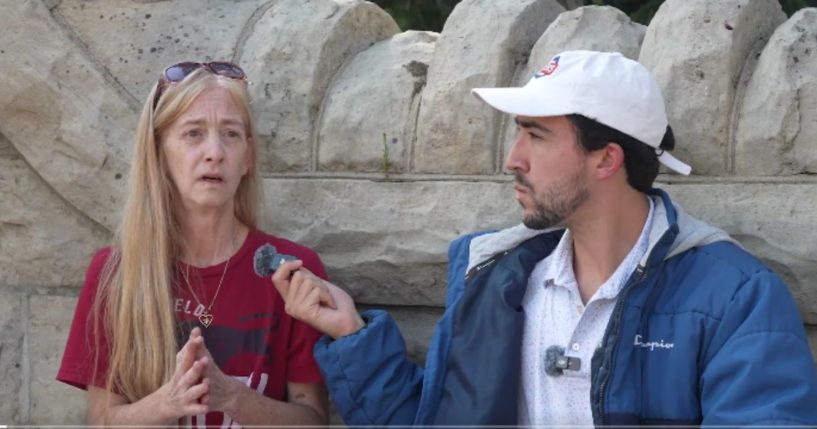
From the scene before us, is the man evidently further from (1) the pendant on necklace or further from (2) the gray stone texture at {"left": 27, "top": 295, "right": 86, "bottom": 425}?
(2) the gray stone texture at {"left": 27, "top": 295, "right": 86, "bottom": 425}

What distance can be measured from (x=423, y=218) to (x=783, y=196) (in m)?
0.78

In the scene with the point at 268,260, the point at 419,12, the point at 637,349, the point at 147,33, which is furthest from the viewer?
the point at 419,12

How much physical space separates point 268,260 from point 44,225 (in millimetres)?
841

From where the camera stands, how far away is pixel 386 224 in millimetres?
3197

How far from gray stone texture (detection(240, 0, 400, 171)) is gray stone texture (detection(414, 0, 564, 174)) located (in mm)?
289

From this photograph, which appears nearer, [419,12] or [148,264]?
[148,264]

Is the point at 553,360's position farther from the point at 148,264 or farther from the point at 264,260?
the point at 148,264

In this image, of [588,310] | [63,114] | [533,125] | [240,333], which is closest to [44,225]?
[63,114]

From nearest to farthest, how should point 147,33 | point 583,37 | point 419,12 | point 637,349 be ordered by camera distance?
point 637,349 → point 583,37 → point 147,33 → point 419,12

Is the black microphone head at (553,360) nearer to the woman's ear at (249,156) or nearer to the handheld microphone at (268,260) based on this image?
the handheld microphone at (268,260)

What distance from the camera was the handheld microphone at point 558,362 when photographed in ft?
8.70

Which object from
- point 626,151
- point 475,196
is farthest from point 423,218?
point 626,151

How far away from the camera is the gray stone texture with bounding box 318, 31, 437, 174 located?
10.6ft

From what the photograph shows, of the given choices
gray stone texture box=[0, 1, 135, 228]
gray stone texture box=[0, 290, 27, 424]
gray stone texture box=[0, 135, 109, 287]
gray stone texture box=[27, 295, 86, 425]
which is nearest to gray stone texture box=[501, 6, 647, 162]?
gray stone texture box=[0, 1, 135, 228]
